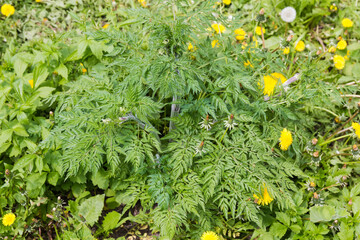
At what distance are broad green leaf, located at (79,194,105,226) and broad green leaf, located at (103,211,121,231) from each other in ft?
0.26

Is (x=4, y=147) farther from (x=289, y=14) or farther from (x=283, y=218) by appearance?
(x=289, y=14)

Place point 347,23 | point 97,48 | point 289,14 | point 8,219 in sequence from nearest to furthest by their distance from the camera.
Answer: point 8,219 → point 97,48 → point 289,14 → point 347,23

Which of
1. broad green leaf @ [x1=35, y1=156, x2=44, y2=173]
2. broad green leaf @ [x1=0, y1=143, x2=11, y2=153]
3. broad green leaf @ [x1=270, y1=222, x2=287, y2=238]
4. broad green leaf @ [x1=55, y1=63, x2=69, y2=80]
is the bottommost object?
broad green leaf @ [x1=270, y1=222, x2=287, y2=238]

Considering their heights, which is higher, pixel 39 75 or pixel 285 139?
pixel 39 75

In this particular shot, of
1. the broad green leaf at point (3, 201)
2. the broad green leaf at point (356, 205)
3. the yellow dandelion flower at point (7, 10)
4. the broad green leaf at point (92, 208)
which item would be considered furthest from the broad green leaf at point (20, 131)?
the broad green leaf at point (356, 205)

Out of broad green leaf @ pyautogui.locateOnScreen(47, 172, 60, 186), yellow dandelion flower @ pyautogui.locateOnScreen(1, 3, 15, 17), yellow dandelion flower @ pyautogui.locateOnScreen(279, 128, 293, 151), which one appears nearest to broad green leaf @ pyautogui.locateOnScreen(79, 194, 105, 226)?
broad green leaf @ pyautogui.locateOnScreen(47, 172, 60, 186)

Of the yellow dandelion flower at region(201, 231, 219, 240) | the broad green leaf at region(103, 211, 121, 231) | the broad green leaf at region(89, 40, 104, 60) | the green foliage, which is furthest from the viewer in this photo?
the broad green leaf at region(89, 40, 104, 60)

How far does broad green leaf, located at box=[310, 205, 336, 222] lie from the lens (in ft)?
7.23

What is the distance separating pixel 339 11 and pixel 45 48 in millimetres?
3340

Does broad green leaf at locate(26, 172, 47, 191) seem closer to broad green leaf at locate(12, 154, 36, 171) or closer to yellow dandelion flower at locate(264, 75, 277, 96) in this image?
broad green leaf at locate(12, 154, 36, 171)

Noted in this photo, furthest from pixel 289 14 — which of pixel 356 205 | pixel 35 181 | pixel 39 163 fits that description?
pixel 35 181

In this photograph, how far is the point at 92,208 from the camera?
2.38 meters

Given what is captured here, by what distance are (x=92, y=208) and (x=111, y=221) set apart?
0.60 feet

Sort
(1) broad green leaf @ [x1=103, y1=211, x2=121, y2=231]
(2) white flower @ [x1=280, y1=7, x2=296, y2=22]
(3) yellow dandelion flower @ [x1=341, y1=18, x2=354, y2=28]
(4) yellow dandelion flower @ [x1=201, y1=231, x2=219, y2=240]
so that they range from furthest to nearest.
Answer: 1. (3) yellow dandelion flower @ [x1=341, y1=18, x2=354, y2=28]
2. (2) white flower @ [x1=280, y1=7, x2=296, y2=22]
3. (1) broad green leaf @ [x1=103, y1=211, x2=121, y2=231]
4. (4) yellow dandelion flower @ [x1=201, y1=231, x2=219, y2=240]
